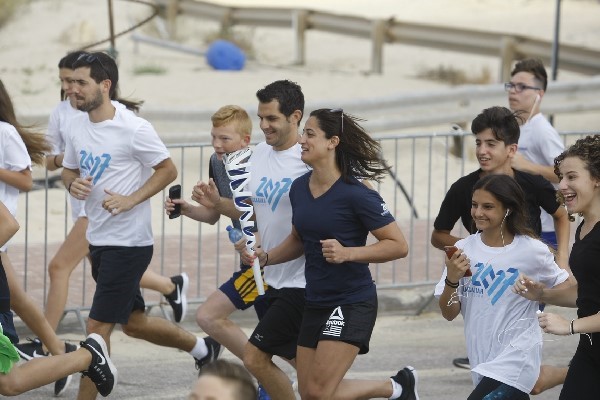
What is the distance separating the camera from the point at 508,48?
790 inches

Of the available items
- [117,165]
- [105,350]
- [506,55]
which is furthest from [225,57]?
[105,350]

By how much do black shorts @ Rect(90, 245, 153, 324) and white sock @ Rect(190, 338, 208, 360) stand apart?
79 cm

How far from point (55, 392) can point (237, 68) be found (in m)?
14.4

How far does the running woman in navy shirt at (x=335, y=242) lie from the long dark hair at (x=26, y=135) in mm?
1675

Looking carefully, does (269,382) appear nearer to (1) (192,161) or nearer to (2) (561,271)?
(2) (561,271)

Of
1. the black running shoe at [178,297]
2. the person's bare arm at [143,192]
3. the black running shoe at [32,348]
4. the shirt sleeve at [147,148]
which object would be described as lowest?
the black running shoe at [32,348]

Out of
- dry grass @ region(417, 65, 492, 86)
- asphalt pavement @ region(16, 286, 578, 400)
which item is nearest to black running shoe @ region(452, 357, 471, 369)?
asphalt pavement @ region(16, 286, 578, 400)

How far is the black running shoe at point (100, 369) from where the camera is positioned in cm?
734

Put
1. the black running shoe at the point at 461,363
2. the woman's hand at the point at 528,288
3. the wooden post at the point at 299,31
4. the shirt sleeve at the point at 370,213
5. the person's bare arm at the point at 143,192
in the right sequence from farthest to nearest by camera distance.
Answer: the wooden post at the point at 299,31 < the black running shoe at the point at 461,363 < the person's bare arm at the point at 143,192 < the shirt sleeve at the point at 370,213 < the woman's hand at the point at 528,288

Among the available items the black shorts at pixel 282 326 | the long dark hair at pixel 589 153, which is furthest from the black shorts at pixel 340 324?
the long dark hair at pixel 589 153

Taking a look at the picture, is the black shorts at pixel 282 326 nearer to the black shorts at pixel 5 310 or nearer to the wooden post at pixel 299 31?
the black shorts at pixel 5 310

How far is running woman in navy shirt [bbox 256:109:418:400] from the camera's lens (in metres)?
6.75

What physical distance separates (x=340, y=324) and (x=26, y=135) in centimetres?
233

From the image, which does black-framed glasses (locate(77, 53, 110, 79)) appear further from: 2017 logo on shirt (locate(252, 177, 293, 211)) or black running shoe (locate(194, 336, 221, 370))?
black running shoe (locate(194, 336, 221, 370))
